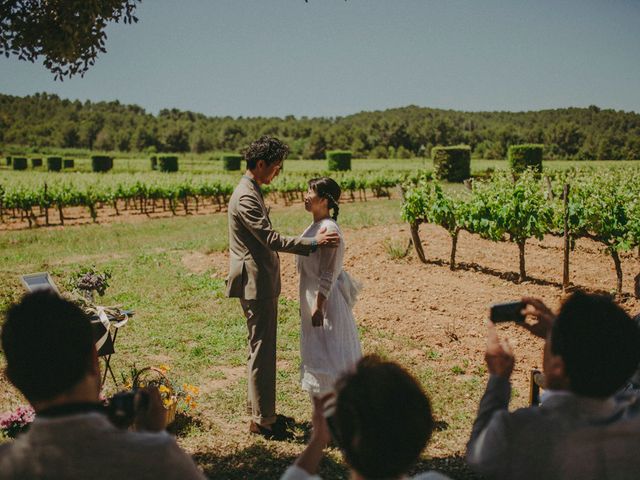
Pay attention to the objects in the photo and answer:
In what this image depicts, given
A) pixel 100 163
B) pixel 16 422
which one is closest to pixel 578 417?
pixel 16 422

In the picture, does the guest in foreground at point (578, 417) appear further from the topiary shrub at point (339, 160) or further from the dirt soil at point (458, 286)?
the topiary shrub at point (339, 160)

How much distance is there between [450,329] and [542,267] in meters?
4.45

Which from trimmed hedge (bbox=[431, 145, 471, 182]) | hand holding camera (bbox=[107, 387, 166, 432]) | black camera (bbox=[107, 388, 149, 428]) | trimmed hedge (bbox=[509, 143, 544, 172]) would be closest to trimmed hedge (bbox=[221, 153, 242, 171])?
trimmed hedge (bbox=[431, 145, 471, 182])

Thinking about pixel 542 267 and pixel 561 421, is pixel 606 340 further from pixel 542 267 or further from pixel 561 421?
pixel 542 267

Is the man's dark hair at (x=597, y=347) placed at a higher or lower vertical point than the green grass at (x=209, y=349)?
higher

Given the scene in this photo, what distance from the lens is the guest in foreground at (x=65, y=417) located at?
1415mm

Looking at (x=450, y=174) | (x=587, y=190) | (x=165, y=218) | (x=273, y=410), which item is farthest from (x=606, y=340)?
(x=450, y=174)

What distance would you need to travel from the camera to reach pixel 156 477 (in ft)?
4.86

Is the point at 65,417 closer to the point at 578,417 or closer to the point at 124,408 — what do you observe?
the point at 124,408

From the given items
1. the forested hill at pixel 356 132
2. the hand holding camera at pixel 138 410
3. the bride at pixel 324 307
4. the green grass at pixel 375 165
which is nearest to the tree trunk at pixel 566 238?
the bride at pixel 324 307

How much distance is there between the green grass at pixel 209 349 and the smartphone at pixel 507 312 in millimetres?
2087

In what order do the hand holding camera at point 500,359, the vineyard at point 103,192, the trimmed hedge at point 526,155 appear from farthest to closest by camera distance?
the trimmed hedge at point 526,155 < the vineyard at point 103,192 < the hand holding camera at point 500,359

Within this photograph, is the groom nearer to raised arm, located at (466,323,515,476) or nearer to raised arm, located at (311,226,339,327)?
raised arm, located at (311,226,339,327)

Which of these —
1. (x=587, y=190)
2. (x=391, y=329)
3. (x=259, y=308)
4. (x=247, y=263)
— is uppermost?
(x=587, y=190)
